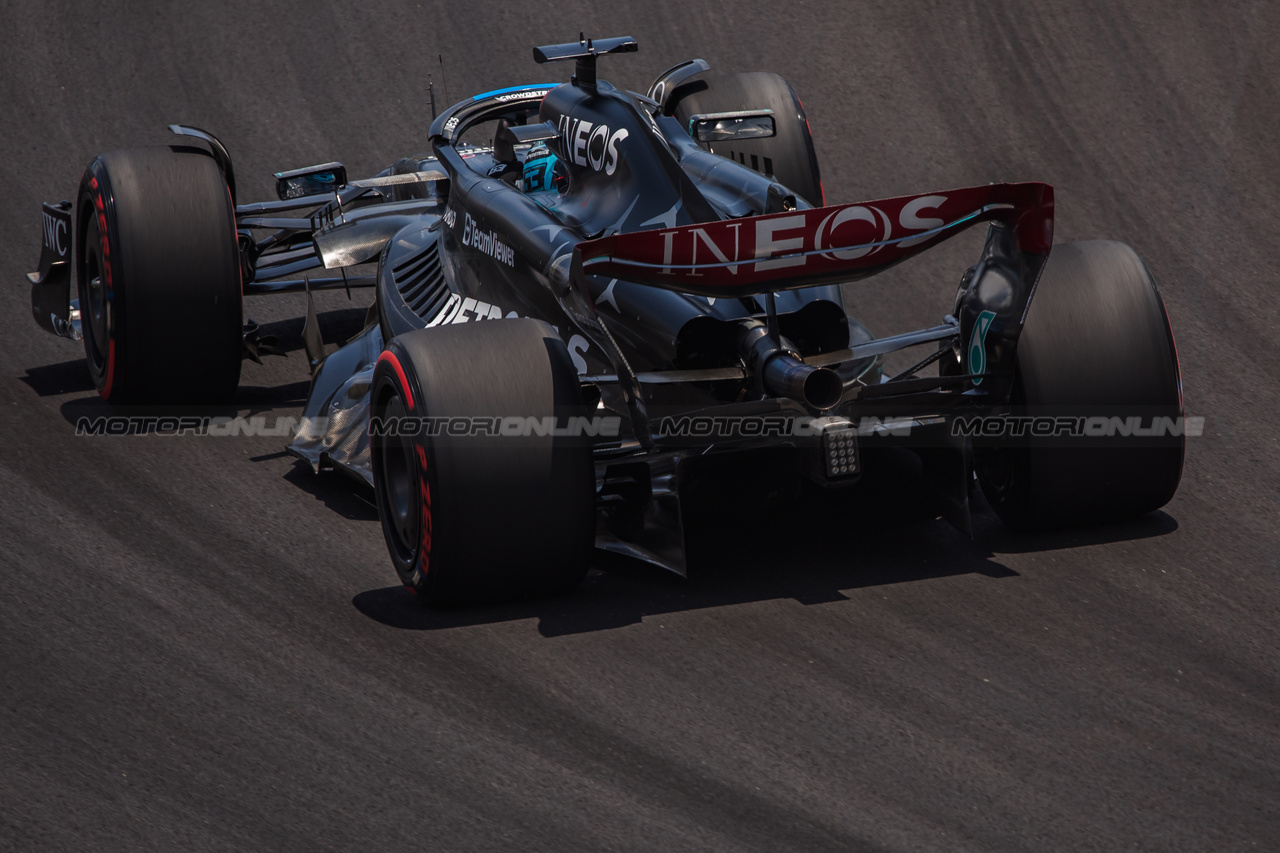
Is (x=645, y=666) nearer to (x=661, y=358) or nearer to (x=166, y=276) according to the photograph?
(x=661, y=358)

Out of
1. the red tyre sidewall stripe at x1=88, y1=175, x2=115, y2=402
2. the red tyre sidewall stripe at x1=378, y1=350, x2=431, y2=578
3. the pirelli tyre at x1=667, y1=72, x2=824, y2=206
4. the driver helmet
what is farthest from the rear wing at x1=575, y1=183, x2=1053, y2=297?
the pirelli tyre at x1=667, y1=72, x2=824, y2=206

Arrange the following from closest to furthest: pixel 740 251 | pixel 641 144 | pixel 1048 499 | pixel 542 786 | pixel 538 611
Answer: pixel 542 786
pixel 740 251
pixel 538 611
pixel 1048 499
pixel 641 144

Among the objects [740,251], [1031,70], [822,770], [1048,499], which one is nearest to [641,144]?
[740,251]

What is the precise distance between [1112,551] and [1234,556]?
0.50 meters

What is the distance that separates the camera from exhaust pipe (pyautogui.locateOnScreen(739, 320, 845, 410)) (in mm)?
4637

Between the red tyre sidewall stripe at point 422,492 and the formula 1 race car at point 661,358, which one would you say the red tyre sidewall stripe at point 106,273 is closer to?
the formula 1 race car at point 661,358

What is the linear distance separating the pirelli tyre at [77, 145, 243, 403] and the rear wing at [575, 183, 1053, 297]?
304cm

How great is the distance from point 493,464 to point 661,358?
2.71 ft

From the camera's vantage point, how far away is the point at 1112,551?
5363 mm

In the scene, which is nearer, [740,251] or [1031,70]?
[740,251]

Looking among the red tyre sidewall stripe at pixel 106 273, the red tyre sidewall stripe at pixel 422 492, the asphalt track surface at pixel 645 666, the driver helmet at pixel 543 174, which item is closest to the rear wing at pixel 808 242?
the red tyre sidewall stripe at pixel 422 492

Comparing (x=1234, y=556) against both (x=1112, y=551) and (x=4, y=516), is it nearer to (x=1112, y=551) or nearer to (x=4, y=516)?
(x=1112, y=551)

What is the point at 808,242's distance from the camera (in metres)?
4.66

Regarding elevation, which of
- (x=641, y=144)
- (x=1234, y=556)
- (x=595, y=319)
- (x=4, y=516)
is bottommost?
(x=1234, y=556)
